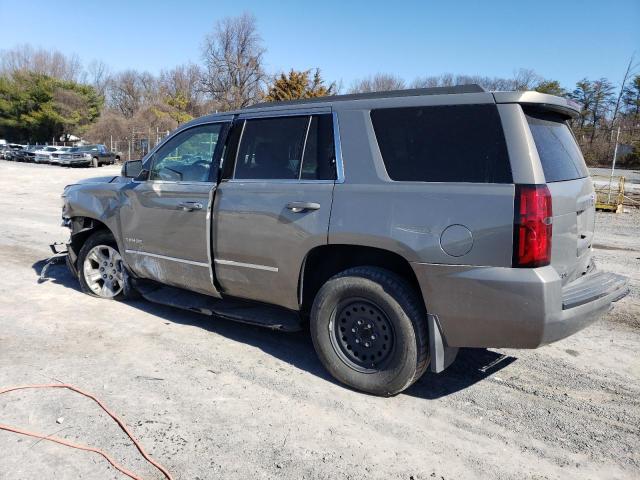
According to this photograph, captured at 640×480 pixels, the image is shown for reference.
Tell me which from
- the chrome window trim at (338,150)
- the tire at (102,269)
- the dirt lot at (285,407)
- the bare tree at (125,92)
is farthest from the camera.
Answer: the bare tree at (125,92)

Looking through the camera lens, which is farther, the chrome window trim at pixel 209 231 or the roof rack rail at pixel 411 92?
the chrome window trim at pixel 209 231

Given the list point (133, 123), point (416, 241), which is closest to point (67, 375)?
point (416, 241)

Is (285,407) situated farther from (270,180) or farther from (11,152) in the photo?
(11,152)

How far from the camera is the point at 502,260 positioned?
121 inches

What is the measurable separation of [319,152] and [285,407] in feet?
6.13

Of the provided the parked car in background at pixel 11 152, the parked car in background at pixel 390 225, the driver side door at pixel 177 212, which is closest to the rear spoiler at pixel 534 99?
the parked car in background at pixel 390 225

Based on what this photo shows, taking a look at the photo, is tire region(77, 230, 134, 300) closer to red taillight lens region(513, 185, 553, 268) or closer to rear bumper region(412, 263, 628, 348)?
rear bumper region(412, 263, 628, 348)

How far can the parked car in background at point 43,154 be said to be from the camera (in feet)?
133

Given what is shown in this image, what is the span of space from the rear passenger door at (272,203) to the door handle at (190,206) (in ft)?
0.69

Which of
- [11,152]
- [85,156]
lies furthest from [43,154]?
[11,152]

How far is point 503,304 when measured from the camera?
3115mm

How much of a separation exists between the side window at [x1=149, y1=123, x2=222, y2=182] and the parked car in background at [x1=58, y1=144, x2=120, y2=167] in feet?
121

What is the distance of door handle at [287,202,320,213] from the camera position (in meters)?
3.76

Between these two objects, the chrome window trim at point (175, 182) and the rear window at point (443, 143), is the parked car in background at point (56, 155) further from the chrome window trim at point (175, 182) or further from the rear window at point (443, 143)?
the rear window at point (443, 143)
